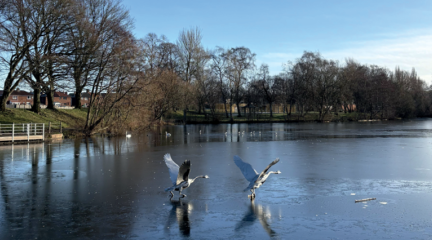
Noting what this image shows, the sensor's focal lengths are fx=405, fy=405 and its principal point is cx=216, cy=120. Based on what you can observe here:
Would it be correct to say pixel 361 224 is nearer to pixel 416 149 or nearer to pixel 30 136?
pixel 416 149

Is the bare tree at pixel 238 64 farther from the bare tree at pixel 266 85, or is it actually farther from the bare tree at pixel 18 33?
the bare tree at pixel 18 33

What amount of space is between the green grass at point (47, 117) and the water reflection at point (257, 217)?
27.5 m

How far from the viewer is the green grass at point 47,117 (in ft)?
110

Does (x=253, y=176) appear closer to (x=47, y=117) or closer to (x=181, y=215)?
(x=181, y=215)

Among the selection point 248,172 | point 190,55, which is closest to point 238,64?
point 190,55

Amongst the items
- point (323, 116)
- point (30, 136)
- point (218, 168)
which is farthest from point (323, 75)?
point (218, 168)

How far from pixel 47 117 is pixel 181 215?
3299 cm

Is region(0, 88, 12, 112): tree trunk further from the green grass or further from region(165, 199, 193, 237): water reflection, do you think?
region(165, 199, 193, 237): water reflection

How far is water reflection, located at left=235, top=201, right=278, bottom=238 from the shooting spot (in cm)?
767

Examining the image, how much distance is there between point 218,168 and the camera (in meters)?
15.1

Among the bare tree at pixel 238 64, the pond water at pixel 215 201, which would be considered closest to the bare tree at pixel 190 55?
the bare tree at pixel 238 64

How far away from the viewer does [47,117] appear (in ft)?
124

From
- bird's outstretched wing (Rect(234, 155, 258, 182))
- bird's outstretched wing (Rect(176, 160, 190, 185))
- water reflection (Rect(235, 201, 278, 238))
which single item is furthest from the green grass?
water reflection (Rect(235, 201, 278, 238))

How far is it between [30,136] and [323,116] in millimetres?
52318
